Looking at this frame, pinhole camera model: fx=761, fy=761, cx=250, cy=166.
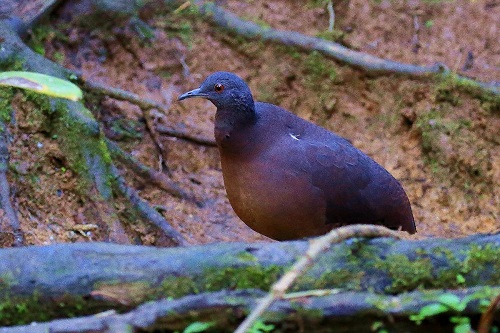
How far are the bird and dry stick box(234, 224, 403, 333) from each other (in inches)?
65.2

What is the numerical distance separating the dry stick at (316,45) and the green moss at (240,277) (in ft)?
15.7

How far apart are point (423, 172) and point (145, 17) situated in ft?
10.3

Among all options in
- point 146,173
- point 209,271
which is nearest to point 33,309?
point 209,271

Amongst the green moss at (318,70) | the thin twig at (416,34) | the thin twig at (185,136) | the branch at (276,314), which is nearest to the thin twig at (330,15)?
the green moss at (318,70)

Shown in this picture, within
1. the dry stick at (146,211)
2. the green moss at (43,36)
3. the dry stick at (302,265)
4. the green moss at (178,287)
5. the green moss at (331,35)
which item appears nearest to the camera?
the dry stick at (302,265)

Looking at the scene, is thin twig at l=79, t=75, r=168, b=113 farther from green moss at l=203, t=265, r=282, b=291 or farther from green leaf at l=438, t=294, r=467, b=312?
green leaf at l=438, t=294, r=467, b=312

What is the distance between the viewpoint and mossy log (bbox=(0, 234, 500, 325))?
9.90 feet

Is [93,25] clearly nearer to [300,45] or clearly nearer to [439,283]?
[300,45]

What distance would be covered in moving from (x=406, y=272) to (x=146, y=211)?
10.5 ft

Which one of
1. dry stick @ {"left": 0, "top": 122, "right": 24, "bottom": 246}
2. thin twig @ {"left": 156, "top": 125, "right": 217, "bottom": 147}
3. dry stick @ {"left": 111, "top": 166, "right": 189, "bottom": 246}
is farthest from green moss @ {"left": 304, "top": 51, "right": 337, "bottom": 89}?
dry stick @ {"left": 0, "top": 122, "right": 24, "bottom": 246}

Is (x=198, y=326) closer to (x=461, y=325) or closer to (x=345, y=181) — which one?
(x=461, y=325)

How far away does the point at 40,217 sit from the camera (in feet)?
17.6

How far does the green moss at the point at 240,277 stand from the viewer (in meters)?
3.03

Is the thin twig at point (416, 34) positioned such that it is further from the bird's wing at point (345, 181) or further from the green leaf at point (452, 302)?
the green leaf at point (452, 302)
